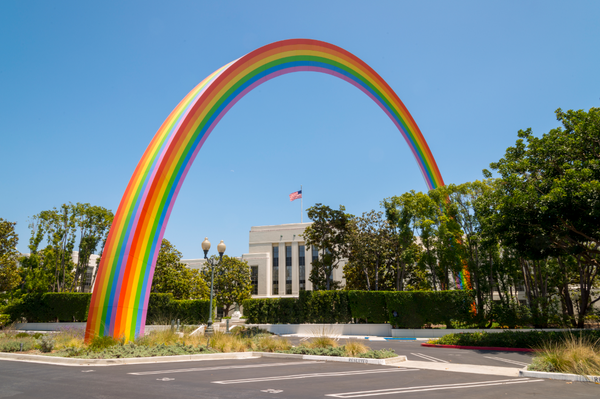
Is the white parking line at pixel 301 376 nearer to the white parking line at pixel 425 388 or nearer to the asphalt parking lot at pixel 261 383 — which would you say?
the asphalt parking lot at pixel 261 383

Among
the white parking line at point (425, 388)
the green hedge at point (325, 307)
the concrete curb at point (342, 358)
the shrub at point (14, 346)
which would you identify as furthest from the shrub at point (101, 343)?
the green hedge at point (325, 307)

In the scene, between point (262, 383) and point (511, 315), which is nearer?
point (262, 383)

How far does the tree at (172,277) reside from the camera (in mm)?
38750

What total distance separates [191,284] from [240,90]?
26133 mm

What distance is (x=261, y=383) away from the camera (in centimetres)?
870

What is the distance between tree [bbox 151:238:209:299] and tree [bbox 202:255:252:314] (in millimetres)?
2242

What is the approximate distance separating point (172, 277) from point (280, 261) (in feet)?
65.9

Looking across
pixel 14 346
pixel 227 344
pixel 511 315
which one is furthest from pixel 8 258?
pixel 511 315

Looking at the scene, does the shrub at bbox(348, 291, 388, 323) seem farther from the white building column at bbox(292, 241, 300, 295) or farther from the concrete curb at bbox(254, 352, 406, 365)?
the white building column at bbox(292, 241, 300, 295)

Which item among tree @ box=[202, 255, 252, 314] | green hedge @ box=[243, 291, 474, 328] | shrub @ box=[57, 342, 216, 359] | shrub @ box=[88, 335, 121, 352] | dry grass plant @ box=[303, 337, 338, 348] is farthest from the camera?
tree @ box=[202, 255, 252, 314]

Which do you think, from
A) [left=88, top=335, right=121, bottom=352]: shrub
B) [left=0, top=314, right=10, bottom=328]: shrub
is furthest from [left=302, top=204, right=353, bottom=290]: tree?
[left=0, top=314, right=10, bottom=328]: shrub

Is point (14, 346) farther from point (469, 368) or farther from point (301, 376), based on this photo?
point (469, 368)

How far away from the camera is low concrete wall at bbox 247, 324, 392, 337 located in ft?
97.4

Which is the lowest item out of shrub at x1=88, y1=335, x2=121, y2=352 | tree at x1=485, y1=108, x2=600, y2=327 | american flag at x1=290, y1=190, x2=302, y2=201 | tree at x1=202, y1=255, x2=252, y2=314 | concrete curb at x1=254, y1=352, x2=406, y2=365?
concrete curb at x1=254, y1=352, x2=406, y2=365
